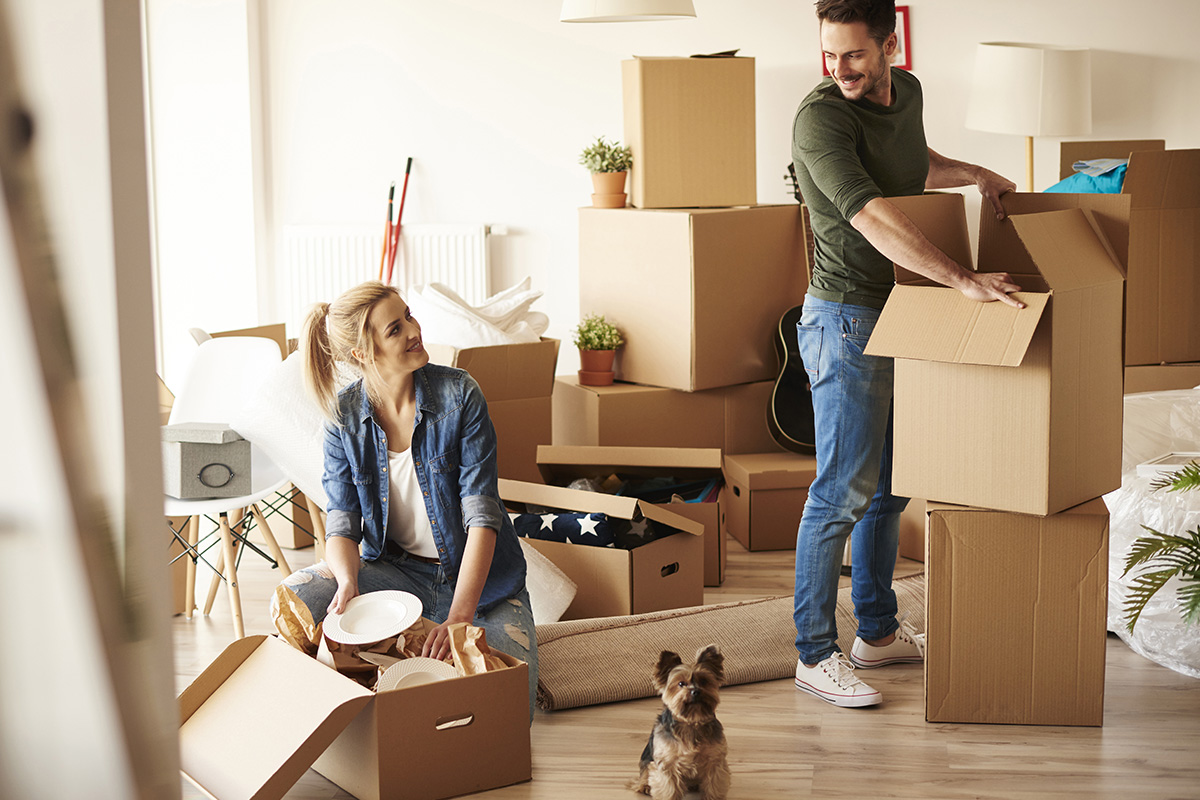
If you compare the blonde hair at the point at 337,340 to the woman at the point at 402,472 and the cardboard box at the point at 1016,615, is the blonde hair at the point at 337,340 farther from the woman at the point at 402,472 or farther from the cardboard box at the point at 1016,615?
the cardboard box at the point at 1016,615

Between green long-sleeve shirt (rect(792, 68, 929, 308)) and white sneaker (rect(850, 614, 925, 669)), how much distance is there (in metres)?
0.78

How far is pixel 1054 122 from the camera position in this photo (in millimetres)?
3516

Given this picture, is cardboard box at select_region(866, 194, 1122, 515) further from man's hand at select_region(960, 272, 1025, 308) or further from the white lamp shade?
the white lamp shade

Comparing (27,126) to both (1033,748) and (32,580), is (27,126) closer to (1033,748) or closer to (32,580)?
(32,580)

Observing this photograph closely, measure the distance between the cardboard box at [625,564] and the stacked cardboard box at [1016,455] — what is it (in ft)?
2.45

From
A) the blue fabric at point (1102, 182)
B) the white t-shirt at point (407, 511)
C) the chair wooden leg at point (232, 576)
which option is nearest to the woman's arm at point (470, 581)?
the white t-shirt at point (407, 511)

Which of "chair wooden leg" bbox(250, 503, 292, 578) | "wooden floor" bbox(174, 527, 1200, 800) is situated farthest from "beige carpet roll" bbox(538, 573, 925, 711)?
"chair wooden leg" bbox(250, 503, 292, 578)

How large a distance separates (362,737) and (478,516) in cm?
47

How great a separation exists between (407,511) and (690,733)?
0.74m

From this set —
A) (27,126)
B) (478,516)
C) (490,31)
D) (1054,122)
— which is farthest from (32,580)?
(490,31)

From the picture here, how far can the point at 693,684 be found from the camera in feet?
5.64

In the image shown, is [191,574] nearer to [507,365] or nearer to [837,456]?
[507,365]

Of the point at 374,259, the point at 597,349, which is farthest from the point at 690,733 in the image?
the point at 374,259

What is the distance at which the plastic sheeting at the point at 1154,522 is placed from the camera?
227cm
